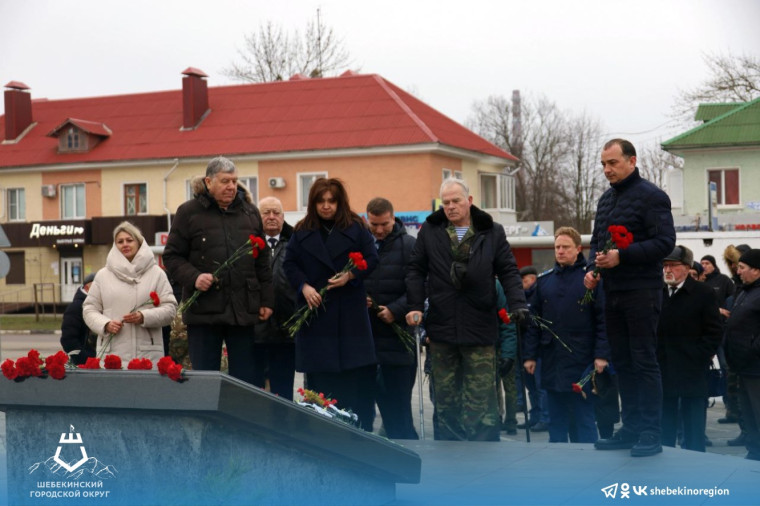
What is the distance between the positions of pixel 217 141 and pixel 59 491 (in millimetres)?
44155

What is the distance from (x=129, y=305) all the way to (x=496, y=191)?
1736 inches

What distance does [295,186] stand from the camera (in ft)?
155

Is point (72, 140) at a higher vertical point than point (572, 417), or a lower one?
higher

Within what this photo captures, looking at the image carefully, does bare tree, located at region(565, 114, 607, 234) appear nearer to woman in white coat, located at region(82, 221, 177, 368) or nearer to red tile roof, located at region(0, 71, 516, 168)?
red tile roof, located at region(0, 71, 516, 168)

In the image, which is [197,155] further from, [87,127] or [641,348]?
[641,348]

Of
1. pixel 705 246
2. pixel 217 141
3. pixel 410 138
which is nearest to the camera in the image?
pixel 705 246

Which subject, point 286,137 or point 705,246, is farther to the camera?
point 286,137

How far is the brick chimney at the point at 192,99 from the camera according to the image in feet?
165

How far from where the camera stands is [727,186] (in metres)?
44.2

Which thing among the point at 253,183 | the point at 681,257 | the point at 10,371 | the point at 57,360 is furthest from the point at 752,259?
the point at 253,183

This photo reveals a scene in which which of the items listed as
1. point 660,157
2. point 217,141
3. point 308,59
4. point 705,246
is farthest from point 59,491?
point 660,157

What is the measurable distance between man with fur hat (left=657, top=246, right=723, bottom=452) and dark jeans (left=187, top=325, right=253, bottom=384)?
11.1ft

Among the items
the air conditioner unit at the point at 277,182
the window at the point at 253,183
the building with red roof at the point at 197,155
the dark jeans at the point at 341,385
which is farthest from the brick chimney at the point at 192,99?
the dark jeans at the point at 341,385

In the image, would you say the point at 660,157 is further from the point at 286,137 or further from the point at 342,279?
the point at 342,279
